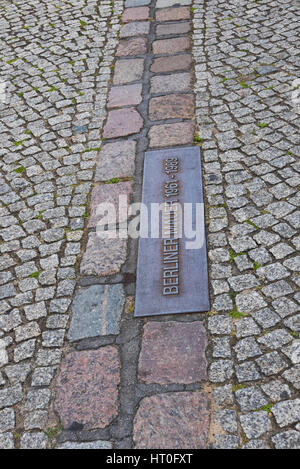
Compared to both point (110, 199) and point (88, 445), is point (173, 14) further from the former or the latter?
point (88, 445)

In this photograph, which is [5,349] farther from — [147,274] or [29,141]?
[29,141]

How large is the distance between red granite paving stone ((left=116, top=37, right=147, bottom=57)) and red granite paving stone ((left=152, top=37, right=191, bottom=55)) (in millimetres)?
144

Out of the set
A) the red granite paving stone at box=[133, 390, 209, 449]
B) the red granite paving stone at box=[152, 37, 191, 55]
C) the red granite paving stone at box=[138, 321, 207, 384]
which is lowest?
the red granite paving stone at box=[133, 390, 209, 449]

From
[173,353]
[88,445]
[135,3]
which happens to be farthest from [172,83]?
[88,445]

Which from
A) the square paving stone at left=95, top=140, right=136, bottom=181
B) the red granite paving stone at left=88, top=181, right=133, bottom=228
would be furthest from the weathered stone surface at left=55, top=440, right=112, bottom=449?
the square paving stone at left=95, top=140, right=136, bottom=181

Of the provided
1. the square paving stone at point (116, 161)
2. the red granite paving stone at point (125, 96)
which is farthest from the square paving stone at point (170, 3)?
the square paving stone at point (116, 161)

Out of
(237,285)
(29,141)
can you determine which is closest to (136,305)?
(237,285)

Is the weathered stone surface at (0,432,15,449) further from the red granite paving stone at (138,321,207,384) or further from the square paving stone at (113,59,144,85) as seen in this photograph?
the square paving stone at (113,59,144,85)

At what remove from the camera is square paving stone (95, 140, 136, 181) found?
432 centimetres

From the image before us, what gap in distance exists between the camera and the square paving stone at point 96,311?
315 centimetres

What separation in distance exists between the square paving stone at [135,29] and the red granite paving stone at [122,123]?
1.80 m

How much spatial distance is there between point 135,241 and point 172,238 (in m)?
0.28

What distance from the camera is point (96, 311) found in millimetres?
3260
